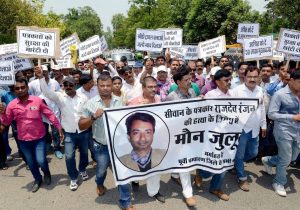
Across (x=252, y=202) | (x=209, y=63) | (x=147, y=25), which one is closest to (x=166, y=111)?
(x=252, y=202)

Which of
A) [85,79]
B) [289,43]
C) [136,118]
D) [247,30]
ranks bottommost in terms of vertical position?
[136,118]

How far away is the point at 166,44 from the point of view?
10164mm

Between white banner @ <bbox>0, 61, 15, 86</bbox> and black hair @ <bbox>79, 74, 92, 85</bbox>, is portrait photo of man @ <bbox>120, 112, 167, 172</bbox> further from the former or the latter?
white banner @ <bbox>0, 61, 15, 86</bbox>

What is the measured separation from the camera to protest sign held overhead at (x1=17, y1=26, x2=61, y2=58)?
637 centimetres

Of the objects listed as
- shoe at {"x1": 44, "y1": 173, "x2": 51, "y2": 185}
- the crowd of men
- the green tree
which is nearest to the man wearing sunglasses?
the crowd of men

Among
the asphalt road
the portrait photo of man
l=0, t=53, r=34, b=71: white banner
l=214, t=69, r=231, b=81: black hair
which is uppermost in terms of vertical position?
l=0, t=53, r=34, b=71: white banner

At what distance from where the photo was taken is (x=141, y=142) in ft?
14.9

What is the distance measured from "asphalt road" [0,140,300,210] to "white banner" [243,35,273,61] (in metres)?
2.73

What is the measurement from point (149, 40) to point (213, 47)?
1740 millimetres

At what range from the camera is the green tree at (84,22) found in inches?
3649

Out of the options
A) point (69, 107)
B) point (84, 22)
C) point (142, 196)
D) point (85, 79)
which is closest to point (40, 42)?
point (85, 79)

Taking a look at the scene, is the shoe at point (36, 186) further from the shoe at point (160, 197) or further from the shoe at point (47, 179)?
the shoe at point (160, 197)

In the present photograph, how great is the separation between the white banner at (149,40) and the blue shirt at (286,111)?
4.94 m

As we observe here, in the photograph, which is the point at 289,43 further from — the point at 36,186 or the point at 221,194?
the point at 36,186
